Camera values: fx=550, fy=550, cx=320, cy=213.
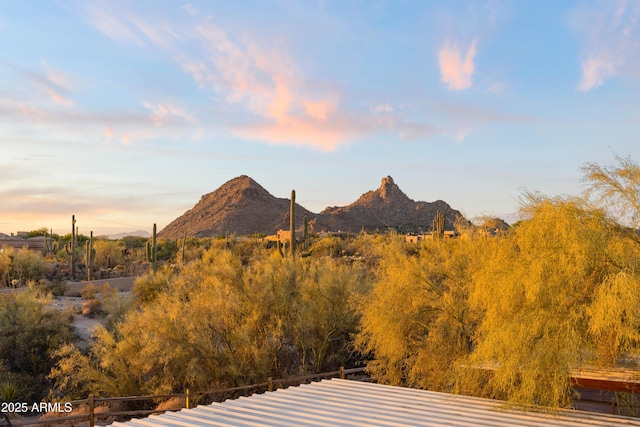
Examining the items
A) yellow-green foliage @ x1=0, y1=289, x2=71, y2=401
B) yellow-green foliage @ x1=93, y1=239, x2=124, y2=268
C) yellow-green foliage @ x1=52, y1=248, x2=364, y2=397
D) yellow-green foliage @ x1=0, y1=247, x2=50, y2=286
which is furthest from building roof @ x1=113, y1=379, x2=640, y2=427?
yellow-green foliage @ x1=93, y1=239, x2=124, y2=268

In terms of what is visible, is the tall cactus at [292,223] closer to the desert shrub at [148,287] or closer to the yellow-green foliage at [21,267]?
the desert shrub at [148,287]

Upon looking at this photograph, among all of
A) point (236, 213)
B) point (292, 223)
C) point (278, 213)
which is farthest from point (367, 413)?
point (278, 213)

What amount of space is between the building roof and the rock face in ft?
207

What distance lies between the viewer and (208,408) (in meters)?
11.1

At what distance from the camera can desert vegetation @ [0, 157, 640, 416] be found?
9.31 m

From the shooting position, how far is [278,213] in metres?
90.2

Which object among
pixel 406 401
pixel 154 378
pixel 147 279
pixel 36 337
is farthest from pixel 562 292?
pixel 147 279

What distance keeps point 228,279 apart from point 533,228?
10992mm

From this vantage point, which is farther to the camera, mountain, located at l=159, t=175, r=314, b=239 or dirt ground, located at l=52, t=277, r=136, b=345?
mountain, located at l=159, t=175, r=314, b=239

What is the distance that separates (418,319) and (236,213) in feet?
248

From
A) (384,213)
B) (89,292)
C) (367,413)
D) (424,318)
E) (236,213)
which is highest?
(236,213)

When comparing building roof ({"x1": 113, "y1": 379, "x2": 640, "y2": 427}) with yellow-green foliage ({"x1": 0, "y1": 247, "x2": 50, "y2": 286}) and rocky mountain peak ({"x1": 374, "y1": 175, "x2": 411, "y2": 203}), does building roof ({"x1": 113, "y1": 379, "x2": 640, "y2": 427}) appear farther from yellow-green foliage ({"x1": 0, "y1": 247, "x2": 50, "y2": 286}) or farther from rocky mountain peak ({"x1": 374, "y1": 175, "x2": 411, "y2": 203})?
rocky mountain peak ({"x1": 374, "y1": 175, "x2": 411, "y2": 203})

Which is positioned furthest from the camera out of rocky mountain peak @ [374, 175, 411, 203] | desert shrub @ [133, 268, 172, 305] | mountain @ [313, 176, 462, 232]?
rocky mountain peak @ [374, 175, 411, 203]

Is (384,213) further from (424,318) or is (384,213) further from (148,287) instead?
(424,318)
